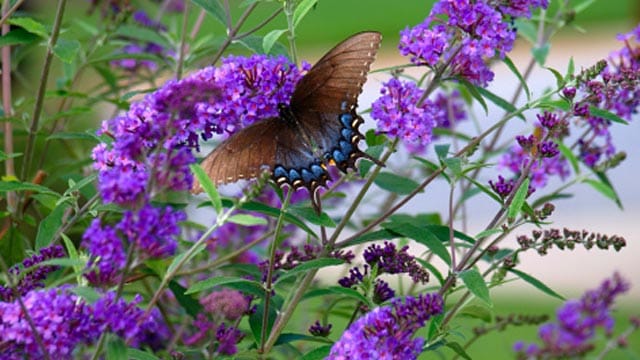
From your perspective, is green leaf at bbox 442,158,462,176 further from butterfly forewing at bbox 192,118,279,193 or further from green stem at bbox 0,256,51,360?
green stem at bbox 0,256,51,360

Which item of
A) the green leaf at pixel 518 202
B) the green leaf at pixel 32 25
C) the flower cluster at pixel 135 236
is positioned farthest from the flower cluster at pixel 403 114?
the green leaf at pixel 32 25

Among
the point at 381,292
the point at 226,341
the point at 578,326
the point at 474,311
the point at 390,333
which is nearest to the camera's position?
the point at 390,333

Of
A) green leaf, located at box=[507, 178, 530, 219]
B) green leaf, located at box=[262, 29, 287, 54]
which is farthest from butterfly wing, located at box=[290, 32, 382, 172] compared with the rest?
green leaf, located at box=[507, 178, 530, 219]

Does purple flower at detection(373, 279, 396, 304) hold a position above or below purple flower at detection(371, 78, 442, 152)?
below

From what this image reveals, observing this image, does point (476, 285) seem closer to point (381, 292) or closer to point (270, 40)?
point (381, 292)

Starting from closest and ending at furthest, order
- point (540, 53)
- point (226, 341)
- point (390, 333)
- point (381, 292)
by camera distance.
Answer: point (390, 333) → point (226, 341) → point (381, 292) → point (540, 53)

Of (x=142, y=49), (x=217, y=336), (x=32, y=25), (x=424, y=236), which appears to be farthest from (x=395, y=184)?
(x=142, y=49)
